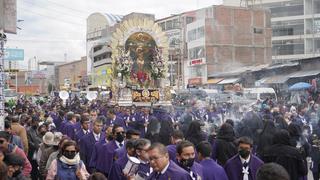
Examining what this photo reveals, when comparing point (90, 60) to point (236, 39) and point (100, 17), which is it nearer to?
point (100, 17)

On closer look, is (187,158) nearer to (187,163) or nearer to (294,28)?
(187,163)

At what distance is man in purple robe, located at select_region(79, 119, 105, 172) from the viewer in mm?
8867

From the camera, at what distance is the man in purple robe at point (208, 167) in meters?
5.71

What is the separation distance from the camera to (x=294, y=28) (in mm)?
57781

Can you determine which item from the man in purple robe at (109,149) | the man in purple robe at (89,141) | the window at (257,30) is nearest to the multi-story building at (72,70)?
the window at (257,30)

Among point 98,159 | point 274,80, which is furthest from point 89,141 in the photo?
point 274,80

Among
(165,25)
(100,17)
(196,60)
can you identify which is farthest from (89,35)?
(196,60)

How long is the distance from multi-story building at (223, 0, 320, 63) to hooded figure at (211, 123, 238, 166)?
49928 mm

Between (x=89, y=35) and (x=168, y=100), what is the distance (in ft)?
275

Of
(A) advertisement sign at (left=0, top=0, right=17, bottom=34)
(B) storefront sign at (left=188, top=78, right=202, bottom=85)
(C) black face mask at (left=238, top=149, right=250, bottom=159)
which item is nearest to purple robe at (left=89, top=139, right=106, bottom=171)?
(C) black face mask at (left=238, top=149, right=250, bottom=159)

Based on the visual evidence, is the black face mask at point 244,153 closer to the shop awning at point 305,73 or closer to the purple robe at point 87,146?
the purple robe at point 87,146

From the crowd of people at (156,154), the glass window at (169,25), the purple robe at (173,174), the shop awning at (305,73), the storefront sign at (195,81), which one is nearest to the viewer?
the purple robe at (173,174)

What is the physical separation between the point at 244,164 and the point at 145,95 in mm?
20221

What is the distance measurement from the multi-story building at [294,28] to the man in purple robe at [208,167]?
51783 mm
